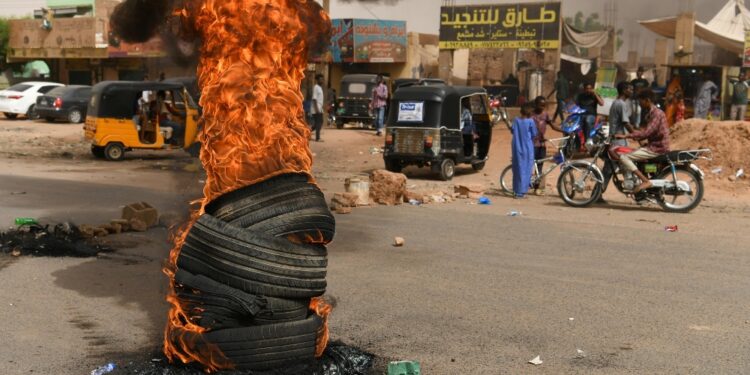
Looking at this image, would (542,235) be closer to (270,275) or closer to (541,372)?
(541,372)

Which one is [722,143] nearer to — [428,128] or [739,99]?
[428,128]

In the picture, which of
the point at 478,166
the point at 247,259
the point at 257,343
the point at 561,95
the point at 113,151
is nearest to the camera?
the point at 247,259

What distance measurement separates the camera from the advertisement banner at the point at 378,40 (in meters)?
35.2

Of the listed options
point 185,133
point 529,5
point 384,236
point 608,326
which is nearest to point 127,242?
point 384,236

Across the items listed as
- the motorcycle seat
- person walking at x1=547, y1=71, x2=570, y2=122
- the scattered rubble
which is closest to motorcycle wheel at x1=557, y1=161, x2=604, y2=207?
the motorcycle seat

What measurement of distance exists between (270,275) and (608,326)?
111 inches

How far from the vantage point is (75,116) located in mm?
28375

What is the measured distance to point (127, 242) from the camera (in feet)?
27.7

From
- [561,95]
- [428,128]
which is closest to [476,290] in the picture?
[428,128]

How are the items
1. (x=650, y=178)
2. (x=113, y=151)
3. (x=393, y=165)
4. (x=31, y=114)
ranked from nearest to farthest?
1. (x=650, y=178)
2. (x=393, y=165)
3. (x=113, y=151)
4. (x=31, y=114)

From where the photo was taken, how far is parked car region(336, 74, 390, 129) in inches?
1114

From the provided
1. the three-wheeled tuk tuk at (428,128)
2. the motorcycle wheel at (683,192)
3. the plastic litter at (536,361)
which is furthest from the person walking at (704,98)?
the plastic litter at (536,361)

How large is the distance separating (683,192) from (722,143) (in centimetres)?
468

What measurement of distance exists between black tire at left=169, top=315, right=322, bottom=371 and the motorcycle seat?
8531 mm
